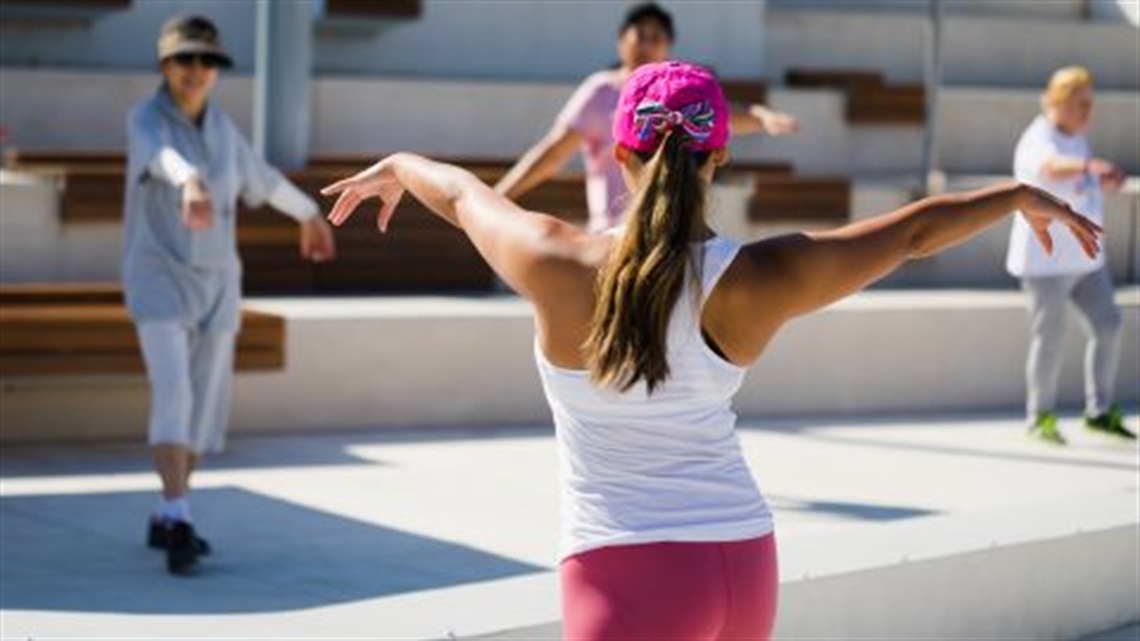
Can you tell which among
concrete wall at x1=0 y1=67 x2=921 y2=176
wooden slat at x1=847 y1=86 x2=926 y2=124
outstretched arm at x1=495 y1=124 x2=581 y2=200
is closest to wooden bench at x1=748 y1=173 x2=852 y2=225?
concrete wall at x1=0 y1=67 x2=921 y2=176

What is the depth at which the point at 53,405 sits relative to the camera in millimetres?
10852

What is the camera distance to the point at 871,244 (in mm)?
4254

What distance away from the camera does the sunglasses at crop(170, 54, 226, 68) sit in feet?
27.6

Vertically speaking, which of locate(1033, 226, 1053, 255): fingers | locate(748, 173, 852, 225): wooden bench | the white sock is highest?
locate(1033, 226, 1053, 255): fingers

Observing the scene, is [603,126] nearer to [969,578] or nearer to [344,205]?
[969,578]

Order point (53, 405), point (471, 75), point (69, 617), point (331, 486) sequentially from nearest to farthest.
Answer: point (69, 617) → point (331, 486) → point (53, 405) → point (471, 75)

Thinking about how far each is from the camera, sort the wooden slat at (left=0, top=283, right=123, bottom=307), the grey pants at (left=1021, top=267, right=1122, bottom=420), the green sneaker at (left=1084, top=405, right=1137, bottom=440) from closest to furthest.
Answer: the wooden slat at (left=0, top=283, right=123, bottom=307) → the grey pants at (left=1021, top=267, right=1122, bottom=420) → the green sneaker at (left=1084, top=405, right=1137, bottom=440)

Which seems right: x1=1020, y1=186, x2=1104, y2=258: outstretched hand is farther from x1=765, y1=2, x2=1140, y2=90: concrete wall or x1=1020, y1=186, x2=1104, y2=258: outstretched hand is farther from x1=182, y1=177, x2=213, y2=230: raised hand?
x1=765, y1=2, x2=1140, y2=90: concrete wall

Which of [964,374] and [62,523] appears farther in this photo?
[964,374]

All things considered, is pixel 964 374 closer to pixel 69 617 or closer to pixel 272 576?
pixel 272 576

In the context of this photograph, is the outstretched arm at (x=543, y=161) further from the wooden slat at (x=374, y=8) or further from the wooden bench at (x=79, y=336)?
the wooden slat at (x=374, y=8)

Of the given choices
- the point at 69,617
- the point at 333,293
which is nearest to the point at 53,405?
the point at 333,293

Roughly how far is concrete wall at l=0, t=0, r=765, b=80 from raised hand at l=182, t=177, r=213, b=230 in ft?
21.8

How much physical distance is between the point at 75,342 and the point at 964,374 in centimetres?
512
